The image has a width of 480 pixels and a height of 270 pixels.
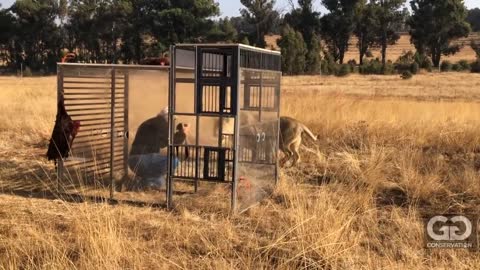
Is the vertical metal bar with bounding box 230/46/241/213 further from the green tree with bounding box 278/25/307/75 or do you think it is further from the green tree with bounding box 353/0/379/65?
the green tree with bounding box 353/0/379/65

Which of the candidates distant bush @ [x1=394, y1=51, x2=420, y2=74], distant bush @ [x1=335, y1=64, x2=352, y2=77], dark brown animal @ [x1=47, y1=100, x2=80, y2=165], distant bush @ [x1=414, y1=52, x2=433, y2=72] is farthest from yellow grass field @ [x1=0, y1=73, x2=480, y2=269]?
distant bush @ [x1=414, y1=52, x2=433, y2=72]

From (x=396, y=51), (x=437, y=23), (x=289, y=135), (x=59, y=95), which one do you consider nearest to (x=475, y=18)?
(x=396, y=51)

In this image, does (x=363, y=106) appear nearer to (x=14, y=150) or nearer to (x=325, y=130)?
(x=325, y=130)

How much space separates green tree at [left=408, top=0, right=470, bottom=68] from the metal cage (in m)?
66.5

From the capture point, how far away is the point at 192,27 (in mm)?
58844

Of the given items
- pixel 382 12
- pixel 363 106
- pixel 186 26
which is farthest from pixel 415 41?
pixel 363 106

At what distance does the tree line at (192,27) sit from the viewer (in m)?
59.5

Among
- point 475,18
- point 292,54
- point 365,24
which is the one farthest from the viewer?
point 475,18

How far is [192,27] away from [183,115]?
2093 inches

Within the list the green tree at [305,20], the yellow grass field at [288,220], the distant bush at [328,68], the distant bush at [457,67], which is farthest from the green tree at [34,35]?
the yellow grass field at [288,220]

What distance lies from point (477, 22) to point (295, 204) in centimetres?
11650

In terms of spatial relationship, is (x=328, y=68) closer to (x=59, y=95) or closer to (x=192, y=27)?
(x=192, y=27)

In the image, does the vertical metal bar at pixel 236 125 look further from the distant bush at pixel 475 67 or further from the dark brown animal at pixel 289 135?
the distant bush at pixel 475 67

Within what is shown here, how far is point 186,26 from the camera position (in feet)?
194
